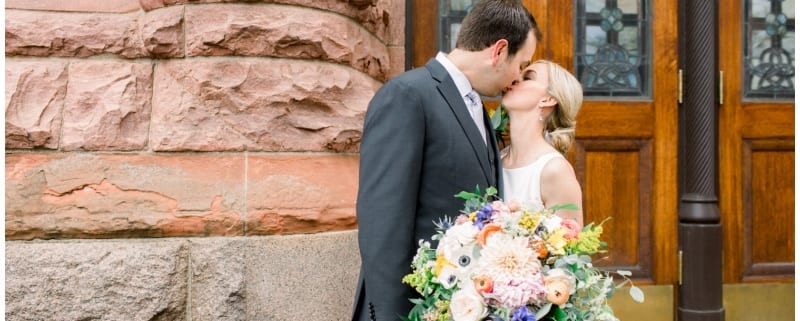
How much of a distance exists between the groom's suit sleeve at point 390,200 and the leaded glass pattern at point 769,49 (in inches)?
100.0

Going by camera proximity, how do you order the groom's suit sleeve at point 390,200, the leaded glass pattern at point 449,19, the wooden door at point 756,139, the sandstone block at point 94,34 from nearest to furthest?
1. the groom's suit sleeve at point 390,200
2. the sandstone block at point 94,34
3. the leaded glass pattern at point 449,19
4. the wooden door at point 756,139

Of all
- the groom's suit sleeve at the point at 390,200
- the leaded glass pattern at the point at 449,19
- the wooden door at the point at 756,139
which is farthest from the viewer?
the wooden door at the point at 756,139

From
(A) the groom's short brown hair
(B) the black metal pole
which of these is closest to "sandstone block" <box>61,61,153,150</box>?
(A) the groom's short brown hair

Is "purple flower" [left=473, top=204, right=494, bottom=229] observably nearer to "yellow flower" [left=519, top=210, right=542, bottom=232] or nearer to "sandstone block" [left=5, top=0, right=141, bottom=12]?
"yellow flower" [left=519, top=210, right=542, bottom=232]

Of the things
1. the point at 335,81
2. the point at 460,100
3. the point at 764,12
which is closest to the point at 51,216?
the point at 335,81

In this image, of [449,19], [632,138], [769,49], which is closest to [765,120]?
[769,49]

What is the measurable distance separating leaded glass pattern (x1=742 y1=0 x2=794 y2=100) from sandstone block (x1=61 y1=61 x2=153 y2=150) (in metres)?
2.85

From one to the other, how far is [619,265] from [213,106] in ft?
7.26

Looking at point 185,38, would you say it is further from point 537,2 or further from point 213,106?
point 537,2

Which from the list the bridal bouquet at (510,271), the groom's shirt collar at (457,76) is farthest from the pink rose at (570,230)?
the groom's shirt collar at (457,76)

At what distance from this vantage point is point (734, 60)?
3.90m

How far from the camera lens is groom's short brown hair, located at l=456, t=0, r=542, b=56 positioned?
2.21 meters

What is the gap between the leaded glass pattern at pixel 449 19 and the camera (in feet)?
12.3

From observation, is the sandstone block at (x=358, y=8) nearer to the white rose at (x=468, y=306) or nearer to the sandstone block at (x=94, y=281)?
the sandstone block at (x=94, y=281)
